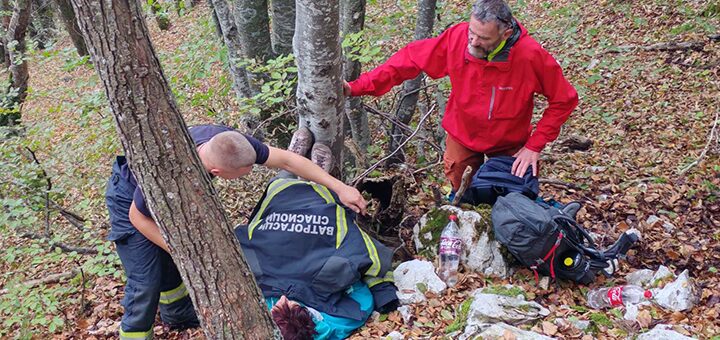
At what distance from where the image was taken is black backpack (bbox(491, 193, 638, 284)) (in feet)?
11.4

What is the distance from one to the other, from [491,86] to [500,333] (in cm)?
188

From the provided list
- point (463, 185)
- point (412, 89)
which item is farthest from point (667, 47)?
point (463, 185)

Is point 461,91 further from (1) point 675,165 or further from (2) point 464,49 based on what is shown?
(1) point 675,165

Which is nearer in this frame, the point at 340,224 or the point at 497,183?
the point at 340,224

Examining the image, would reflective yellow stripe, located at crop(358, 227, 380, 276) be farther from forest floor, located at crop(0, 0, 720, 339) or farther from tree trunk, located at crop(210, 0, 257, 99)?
tree trunk, located at crop(210, 0, 257, 99)

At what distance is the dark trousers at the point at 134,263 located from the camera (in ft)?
11.9

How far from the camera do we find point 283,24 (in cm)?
573

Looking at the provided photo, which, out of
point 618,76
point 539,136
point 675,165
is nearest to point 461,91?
point 539,136

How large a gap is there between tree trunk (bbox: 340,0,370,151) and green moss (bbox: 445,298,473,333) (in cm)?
274

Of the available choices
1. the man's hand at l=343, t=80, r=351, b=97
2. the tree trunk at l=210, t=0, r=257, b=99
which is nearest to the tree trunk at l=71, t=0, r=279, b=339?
the man's hand at l=343, t=80, r=351, b=97

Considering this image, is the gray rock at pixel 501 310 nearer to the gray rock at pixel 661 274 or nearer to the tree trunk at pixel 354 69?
the gray rock at pixel 661 274

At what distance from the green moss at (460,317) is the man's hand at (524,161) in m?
1.11

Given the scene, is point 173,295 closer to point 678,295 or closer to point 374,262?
point 374,262

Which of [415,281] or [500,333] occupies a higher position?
[500,333]
